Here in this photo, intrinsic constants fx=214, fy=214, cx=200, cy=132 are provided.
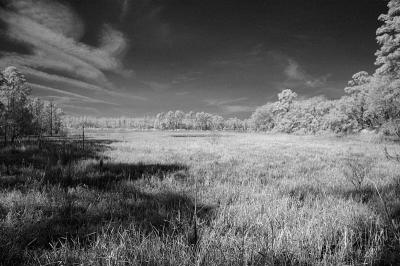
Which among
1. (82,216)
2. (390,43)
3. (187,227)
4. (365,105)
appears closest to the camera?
(187,227)

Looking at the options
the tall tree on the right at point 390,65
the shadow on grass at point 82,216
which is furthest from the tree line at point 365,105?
the shadow on grass at point 82,216

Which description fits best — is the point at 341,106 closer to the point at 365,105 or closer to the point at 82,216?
the point at 365,105

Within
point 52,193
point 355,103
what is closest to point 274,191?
point 52,193

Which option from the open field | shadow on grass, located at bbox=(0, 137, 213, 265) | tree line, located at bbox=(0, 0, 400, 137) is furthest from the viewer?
tree line, located at bbox=(0, 0, 400, 137)

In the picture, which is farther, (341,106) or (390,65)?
(341,106)

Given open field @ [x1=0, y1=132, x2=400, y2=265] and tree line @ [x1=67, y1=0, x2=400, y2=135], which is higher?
tree line @ [x1=67, y1=0, x2=400, y2=135]

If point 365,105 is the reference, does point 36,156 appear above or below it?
below

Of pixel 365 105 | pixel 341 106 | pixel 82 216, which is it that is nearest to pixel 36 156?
pixel 82 216

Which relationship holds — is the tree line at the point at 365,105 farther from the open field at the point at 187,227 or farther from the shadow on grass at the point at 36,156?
the shadow on grass at the point at 36,156

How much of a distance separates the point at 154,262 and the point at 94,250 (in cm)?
59

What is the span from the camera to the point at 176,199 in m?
3.73

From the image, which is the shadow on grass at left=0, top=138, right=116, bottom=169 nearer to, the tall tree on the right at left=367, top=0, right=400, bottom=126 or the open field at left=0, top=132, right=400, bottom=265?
the open field at left=0, top=132, right=400, bottom=265

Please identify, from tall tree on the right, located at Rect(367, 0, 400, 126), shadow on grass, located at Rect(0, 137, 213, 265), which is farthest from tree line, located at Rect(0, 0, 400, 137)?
shadow on grass, located at Rect(0, 137, 213, 265)

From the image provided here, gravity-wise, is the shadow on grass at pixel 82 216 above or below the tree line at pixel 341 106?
below
